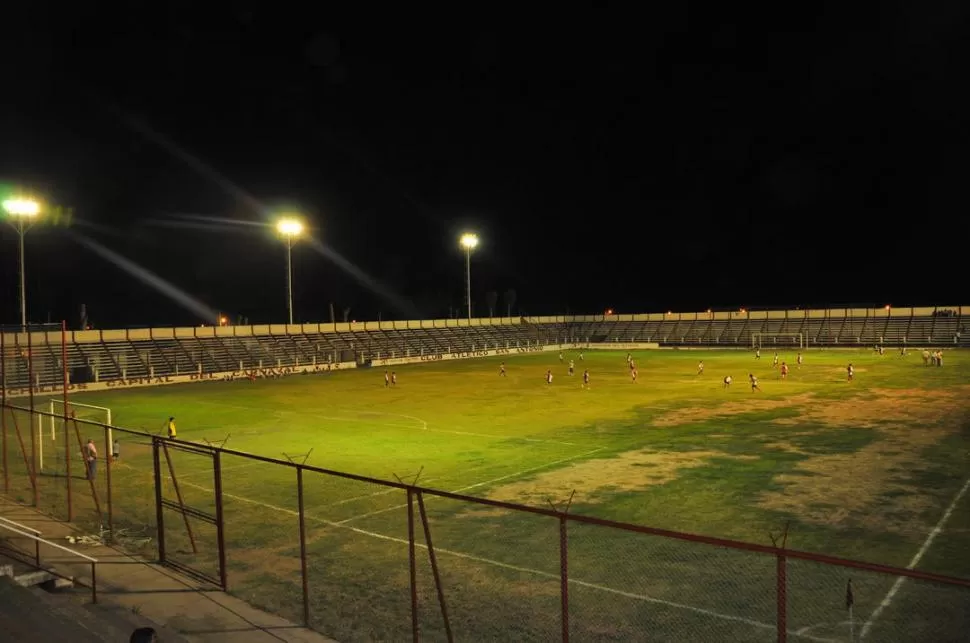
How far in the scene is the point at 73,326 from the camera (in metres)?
97.0

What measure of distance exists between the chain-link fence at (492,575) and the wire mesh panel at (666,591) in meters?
0.03

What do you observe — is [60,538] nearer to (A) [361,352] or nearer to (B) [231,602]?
(B) [231,602]

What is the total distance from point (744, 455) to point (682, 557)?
33.9ft

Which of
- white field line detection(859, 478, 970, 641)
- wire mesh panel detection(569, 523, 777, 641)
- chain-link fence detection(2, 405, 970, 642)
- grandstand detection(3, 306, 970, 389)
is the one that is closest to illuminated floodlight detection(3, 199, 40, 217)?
grandstand detection(3, 306, 970, 389)

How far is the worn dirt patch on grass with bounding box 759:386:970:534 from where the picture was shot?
50.8ft

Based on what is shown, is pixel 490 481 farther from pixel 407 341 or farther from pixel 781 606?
pixel 407 341

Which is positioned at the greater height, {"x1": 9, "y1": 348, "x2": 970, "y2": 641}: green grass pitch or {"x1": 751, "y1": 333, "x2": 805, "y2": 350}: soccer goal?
{"x1": 751, "y1": 333, "x2": 805, "y2": 350}: soccer goal

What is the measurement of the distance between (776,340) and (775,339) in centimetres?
20

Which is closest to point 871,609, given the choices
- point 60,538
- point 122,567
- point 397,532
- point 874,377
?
point 397,532

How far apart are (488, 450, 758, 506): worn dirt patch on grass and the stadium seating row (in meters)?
27.2

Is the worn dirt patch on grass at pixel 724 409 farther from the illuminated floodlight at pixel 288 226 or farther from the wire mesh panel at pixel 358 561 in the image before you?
the illuminated floodlight at pixel 288 226

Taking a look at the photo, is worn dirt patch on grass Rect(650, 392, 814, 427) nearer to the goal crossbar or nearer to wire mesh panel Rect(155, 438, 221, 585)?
wire mesh panel Rect(155, 438, 221, 585)

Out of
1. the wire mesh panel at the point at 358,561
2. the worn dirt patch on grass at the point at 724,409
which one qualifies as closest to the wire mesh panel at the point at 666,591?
the wire mesh panel at the point at 358,561

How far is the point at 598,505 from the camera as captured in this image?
1670 cm
